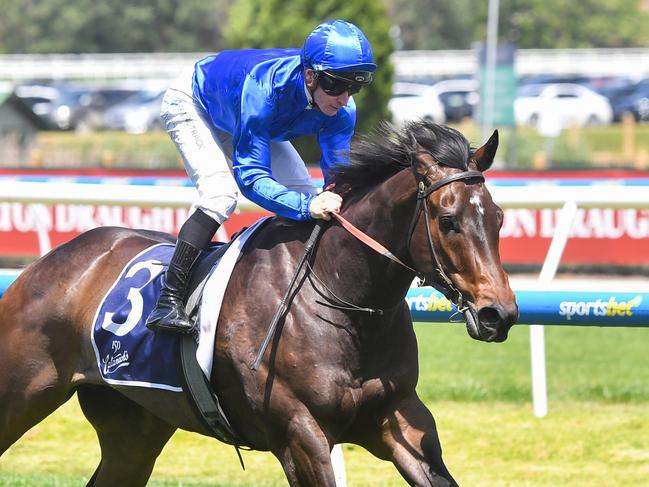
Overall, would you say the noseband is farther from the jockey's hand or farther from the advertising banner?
the advertising banner

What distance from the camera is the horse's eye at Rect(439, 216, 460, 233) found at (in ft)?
12.2

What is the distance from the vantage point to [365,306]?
4031 mm

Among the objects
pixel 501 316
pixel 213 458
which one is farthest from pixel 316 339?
pixel 213 458

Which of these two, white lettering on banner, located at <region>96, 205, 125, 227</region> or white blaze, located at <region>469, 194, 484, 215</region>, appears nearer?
white blaze, located at <region>469, 194, 484, 215</region>

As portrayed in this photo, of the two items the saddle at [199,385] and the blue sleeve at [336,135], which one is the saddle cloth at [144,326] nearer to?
the saddle at [199,385]

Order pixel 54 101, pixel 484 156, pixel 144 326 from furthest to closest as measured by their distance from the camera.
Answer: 1. pixel 54 101
2. pixel 144 326
3. pixel 484 156

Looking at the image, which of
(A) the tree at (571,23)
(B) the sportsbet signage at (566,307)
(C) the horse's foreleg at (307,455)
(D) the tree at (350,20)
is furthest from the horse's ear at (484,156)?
(A) the tree at (571,23)

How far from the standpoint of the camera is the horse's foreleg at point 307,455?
12.8ft

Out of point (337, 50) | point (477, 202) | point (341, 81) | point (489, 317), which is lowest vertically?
point (489, 317)

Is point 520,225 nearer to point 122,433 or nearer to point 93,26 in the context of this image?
point 122,433

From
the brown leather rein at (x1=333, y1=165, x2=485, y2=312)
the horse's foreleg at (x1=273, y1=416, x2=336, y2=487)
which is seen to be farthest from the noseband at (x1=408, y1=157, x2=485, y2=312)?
the horse's foreleg at (x1=273, y1=416, x2=336, y2=487)

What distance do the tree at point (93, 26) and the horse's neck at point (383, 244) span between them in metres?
48.6

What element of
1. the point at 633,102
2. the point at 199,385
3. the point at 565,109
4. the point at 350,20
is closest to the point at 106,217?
the point at 199,385

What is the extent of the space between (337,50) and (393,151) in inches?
15.2
